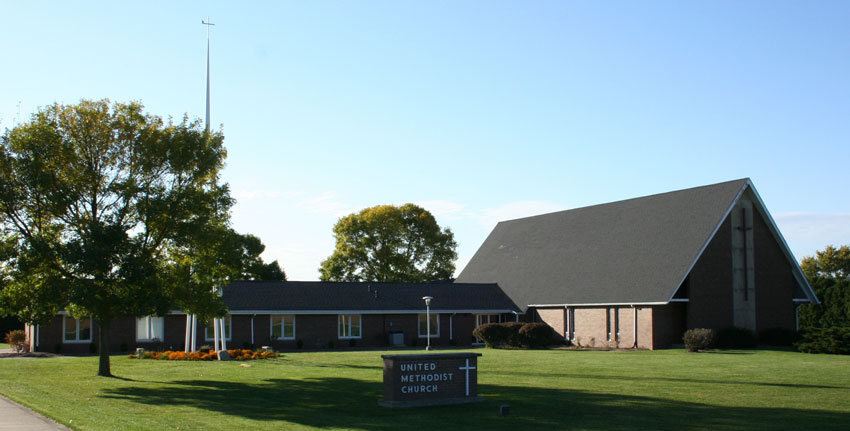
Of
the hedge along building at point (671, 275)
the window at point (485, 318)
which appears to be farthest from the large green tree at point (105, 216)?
the window at point (485, 318)

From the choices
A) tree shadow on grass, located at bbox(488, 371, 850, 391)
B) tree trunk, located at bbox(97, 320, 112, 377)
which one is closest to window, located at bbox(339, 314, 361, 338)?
tree trunk, located at bbox(97, 320, 112, 377)

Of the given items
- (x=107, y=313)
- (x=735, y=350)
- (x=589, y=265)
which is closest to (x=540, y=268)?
(x=589, y=265)

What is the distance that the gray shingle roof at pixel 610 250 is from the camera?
4262cm

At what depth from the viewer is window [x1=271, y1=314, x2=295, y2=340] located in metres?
46.6

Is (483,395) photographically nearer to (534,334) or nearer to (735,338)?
(534,334)

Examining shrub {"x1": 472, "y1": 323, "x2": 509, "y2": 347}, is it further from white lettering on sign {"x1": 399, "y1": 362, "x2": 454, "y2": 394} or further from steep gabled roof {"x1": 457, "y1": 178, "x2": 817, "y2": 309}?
white lettering on sign {"x1": 399, "y1": 362, "x2": 454, "y2": 394}

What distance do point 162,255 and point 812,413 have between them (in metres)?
18.9

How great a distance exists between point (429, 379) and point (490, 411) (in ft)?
5.39

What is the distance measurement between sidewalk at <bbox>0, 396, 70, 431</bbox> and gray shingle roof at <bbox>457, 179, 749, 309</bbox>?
3136 cm

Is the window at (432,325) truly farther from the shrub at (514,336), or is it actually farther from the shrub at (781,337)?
the shrub at (781,337)

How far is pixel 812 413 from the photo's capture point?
15.9 metres

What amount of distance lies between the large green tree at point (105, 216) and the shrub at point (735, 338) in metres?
26.5

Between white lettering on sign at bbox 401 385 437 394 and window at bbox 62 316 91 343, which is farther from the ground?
white lettering on sign at bbox 401 385 437 394

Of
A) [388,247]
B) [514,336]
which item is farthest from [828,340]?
[388,247]
